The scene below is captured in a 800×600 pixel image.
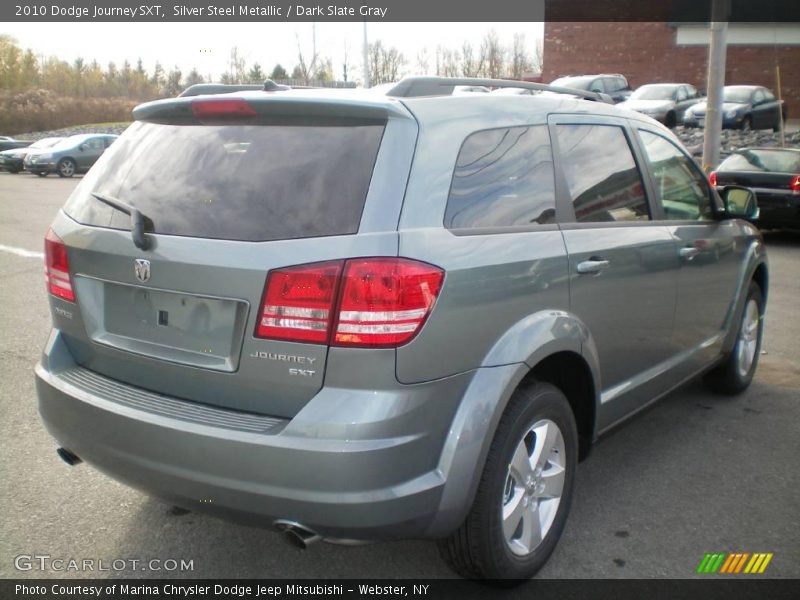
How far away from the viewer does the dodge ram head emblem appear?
2.68 m

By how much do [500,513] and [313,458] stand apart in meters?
0.80

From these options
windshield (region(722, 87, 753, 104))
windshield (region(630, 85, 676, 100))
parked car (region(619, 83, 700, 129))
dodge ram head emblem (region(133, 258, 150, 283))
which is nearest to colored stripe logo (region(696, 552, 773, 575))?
dodge ram head emblem (region(133, 258, 150, 283))

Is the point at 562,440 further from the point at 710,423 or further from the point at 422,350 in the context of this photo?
the point at 710,423

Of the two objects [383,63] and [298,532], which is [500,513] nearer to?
[298,532]

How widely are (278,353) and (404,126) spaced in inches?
34.0

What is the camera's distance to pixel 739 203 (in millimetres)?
4680

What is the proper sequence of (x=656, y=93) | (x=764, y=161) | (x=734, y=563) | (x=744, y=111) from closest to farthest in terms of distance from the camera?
(x=734, y=563) → (x=764, y=161) → (x=744, y=111) → (x=656, y=93)

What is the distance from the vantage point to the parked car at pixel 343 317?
2.39 meters

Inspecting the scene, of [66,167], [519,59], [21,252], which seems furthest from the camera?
[519,59]

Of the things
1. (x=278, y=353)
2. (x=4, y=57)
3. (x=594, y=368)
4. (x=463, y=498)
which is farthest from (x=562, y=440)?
(x=4, y=57)

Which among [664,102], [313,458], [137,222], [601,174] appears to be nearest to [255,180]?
[137,222]

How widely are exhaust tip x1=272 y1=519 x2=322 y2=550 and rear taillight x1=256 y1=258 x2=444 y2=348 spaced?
571 mm

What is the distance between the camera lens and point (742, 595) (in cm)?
296

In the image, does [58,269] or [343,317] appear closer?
[343,317]
